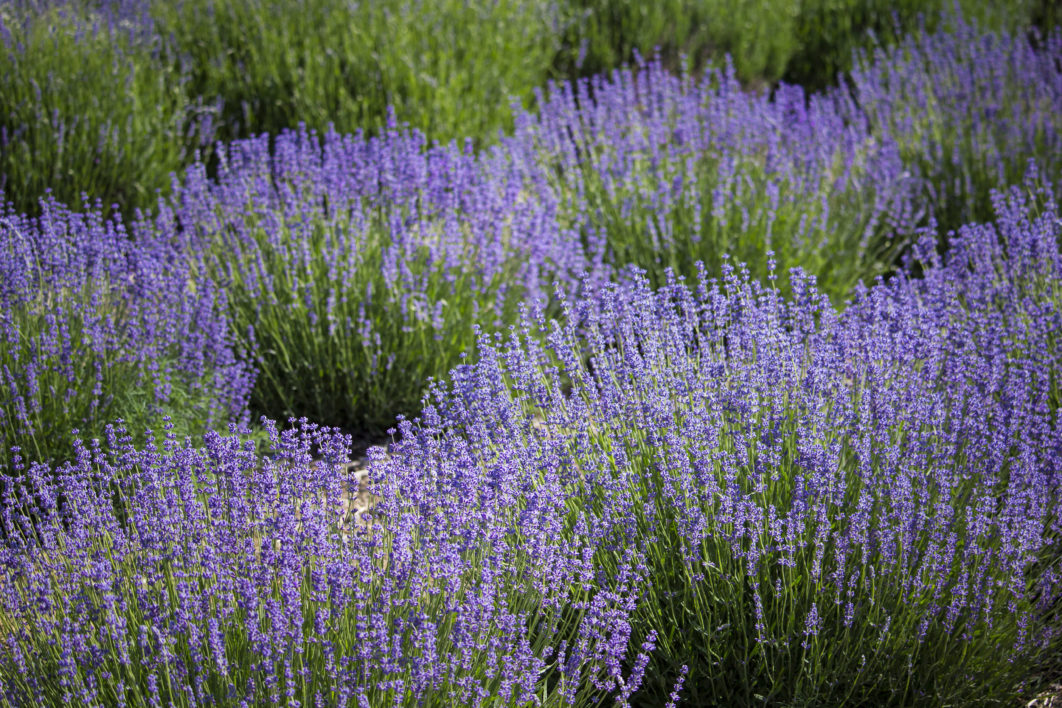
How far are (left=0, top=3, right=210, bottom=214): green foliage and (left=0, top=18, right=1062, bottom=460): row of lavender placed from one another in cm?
39

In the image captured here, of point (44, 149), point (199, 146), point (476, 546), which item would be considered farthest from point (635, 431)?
point (199, 146)

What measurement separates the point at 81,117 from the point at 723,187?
10.1 feet

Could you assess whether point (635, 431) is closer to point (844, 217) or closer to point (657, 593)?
point (657, 593)

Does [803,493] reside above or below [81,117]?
below

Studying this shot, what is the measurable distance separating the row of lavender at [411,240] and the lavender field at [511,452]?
2 cm

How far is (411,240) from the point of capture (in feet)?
12.6

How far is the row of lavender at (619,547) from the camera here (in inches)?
A: 76.5

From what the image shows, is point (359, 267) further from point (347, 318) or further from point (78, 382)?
point (78, 382)

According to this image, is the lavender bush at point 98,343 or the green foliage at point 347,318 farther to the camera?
the green foliage at point 347,318

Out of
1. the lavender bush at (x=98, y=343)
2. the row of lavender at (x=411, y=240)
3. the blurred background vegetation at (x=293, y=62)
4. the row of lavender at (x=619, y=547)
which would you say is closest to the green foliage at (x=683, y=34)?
the blurred background vegetation at (x=293, y=62)

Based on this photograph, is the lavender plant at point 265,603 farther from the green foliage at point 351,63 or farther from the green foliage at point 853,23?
the green foliage at point 853,23

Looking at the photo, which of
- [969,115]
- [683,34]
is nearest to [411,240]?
[969,115]

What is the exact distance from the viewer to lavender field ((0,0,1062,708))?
6.56ft

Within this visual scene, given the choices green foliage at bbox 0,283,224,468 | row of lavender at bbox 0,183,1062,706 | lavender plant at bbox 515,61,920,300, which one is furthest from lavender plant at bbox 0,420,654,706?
lavender plant at bbox 515,61,920,300
